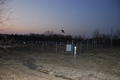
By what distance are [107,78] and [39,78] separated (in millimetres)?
3477

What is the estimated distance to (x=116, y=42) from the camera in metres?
36.8

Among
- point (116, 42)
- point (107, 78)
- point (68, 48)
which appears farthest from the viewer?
point (116, 42)

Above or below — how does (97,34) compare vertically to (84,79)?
above

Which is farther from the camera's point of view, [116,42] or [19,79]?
[116,42]

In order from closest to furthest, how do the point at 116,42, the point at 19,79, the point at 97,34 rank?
the point at 19,79 < the point at 116,42 < the point at 97,34

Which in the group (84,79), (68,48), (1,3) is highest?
(1,3)

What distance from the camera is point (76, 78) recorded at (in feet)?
19.1

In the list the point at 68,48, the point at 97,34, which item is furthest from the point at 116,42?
the point at 97,34

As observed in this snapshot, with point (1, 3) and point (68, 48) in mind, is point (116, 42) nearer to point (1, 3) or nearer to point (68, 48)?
point (68, 48)

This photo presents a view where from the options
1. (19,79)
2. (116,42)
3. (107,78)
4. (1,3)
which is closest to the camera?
(1,3)

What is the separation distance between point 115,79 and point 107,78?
0.37m

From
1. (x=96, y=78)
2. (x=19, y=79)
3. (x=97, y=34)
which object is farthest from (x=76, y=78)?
(x=97, y=34)

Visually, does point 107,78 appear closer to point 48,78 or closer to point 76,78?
point 76,78

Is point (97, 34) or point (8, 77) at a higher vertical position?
point (97, 34)
